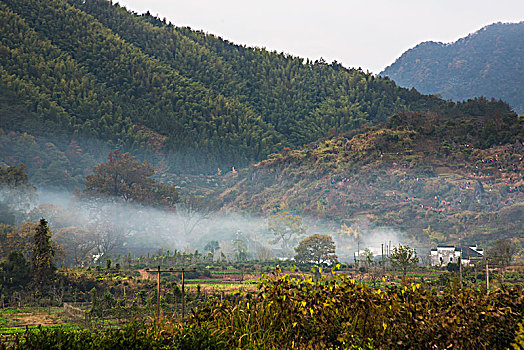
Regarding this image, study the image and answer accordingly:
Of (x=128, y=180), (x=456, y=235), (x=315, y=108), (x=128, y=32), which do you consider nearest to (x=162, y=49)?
(x=128, y=32)

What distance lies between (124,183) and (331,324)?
5335 centimetres

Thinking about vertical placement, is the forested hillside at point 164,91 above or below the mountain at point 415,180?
above

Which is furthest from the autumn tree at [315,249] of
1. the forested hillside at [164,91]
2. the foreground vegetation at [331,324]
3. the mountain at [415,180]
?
the forested hillside at [164,91]

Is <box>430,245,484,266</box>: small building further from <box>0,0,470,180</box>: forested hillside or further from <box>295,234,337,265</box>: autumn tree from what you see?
<box>0,0,470,180</box>: forested hillside

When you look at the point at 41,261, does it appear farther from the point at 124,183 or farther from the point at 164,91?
the point at 164,91

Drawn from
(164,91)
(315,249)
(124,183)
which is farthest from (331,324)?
(164,91)

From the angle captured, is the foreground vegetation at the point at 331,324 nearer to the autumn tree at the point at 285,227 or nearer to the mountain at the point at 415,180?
the autumn tree at the point at 285,227

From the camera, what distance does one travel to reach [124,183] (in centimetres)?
5803

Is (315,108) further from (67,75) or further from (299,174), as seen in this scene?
(67,75)

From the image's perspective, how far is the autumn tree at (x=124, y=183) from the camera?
56.6m

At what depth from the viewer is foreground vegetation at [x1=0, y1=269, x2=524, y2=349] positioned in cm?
612

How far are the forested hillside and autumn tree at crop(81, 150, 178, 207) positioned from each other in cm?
2762

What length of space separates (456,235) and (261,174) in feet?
121

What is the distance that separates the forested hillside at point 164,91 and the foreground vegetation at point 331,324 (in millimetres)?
79989
